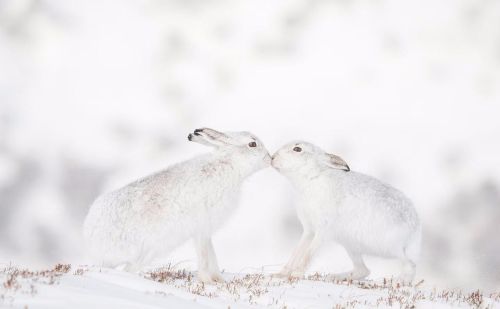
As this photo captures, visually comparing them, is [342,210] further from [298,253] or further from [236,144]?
[236,144]

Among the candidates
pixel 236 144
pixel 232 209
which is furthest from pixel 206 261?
pixel 236 144

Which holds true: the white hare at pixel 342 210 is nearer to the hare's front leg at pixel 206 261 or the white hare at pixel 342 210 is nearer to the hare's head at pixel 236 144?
the hare's head at pixel 236 144

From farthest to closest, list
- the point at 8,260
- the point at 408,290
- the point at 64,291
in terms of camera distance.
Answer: the point at 408,290 → the point at 8,260 → the point at 64,291

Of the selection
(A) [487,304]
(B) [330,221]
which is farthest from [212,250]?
(A) [487,304]

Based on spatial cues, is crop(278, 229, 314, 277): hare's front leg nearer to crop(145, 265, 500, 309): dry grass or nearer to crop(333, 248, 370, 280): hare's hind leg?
crop(145, 265, 500, 309): dry grass

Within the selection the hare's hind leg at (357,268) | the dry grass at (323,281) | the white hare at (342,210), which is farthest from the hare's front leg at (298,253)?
the hare's hind leg at (357,268)

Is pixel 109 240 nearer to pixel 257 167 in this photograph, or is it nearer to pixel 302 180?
pixel 257 167
